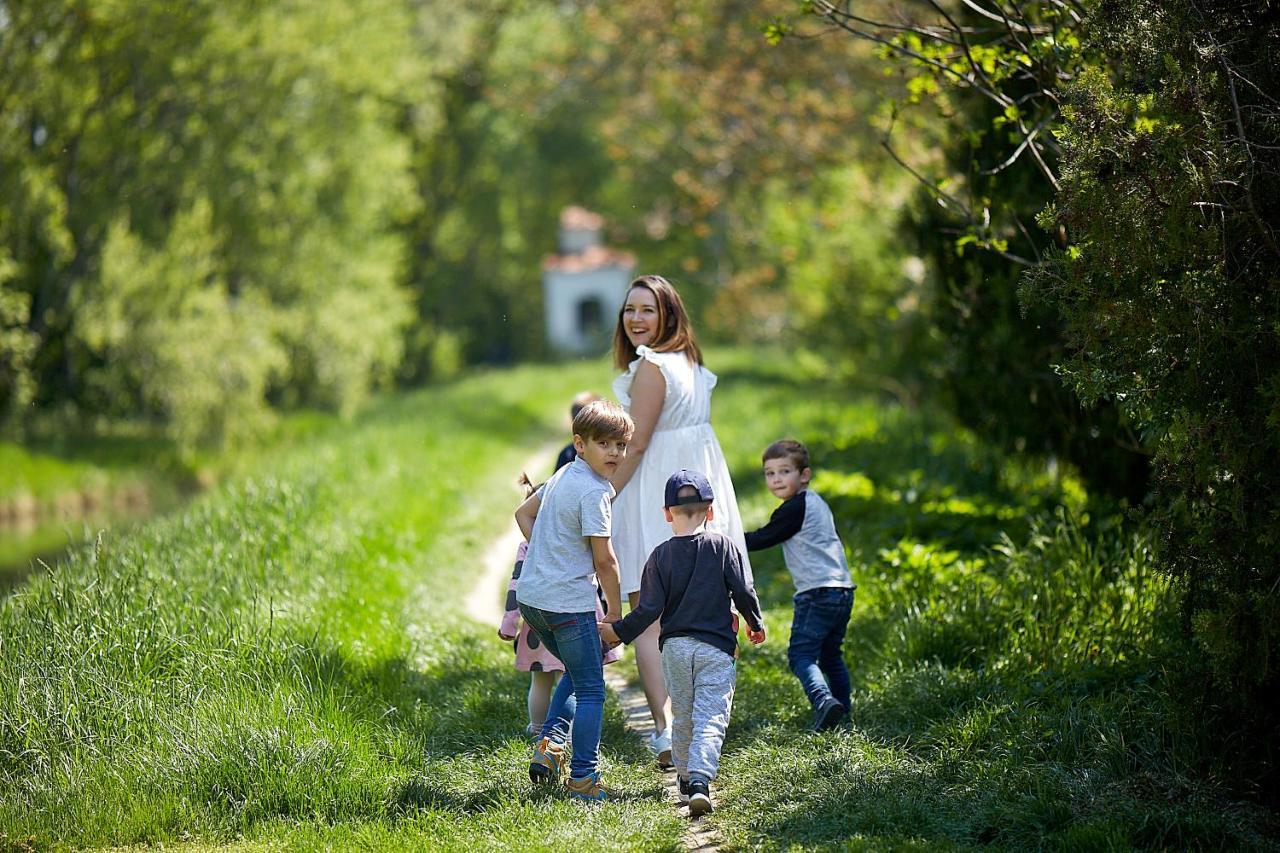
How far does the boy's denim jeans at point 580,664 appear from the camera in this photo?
17.7ft

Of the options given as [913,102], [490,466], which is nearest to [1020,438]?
[913,102]

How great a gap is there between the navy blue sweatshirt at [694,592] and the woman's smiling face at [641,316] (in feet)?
3.66

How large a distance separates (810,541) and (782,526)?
17 centimetres

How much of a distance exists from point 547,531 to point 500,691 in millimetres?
1814

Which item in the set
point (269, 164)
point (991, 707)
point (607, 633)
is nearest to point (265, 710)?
point (607, 633)

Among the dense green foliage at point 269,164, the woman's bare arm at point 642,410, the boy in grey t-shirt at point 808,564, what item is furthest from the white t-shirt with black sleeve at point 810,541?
the dense green foliage at point 269,164

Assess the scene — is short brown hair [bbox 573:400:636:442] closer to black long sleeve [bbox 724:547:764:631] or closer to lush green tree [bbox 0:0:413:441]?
black long sleeve [bbox 724:547:764:631]

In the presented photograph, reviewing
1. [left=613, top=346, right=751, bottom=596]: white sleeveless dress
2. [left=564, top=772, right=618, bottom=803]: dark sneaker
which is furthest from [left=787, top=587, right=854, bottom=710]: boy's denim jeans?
[left=564, top=772, right=618, bottom=803]: dark sneaker

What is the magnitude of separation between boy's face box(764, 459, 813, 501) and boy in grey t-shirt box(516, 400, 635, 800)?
1.04m

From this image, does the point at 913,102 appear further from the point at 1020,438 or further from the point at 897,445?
the point at 897,445

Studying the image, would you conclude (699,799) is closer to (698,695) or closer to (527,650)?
(698,695)

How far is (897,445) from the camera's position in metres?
13.1

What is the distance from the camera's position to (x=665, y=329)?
6.20 meters

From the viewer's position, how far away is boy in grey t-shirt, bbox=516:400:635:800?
5398 millimetres
